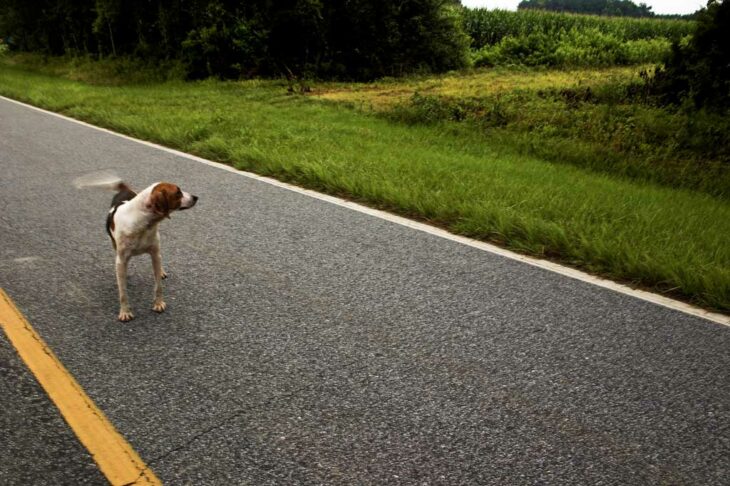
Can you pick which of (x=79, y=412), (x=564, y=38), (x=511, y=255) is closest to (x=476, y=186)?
(x=511, y=255)

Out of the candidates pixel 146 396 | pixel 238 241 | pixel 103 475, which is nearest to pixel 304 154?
pixel 238 241

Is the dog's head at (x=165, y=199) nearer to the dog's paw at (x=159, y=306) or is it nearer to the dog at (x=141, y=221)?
the dog at (x=141, y=221)

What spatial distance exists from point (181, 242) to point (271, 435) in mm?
3187

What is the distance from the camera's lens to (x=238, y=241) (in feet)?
18.3

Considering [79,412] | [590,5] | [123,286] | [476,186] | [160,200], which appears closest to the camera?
[79,412]

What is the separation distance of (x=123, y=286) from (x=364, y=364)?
1693mm

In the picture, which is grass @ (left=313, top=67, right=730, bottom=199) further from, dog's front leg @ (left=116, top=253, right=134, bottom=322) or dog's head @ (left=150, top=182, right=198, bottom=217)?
dog's front leg @ (left=116, top=253, right=134, bottom=322)

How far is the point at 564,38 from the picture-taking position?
98.1ft

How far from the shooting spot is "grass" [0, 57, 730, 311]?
5.12m

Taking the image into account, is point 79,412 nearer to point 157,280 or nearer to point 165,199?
point 157,280

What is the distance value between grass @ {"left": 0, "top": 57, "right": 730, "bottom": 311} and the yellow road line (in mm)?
3830

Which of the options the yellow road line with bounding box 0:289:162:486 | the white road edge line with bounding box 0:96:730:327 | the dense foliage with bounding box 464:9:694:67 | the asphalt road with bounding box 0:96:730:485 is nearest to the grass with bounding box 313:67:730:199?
the white road edge line with bounding box 0:96:730:327

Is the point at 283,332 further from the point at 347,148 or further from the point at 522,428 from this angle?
the point at 347,148

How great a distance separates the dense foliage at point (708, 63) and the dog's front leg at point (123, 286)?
35.5ft
